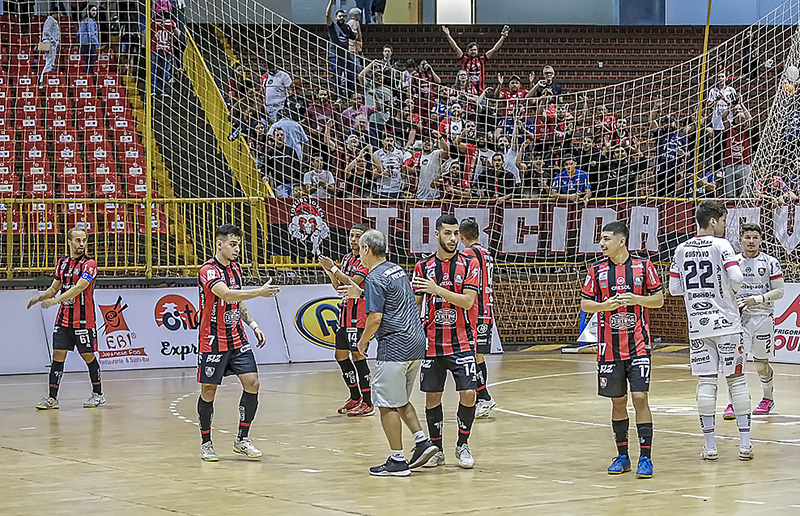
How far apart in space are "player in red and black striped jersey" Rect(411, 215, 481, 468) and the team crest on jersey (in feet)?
37.8

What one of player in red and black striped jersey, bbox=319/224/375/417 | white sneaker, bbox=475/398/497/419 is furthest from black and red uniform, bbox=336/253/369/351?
white sneaker, bbox=475/398/497/419

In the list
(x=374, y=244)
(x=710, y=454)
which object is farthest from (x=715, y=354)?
(x=374, y=244)

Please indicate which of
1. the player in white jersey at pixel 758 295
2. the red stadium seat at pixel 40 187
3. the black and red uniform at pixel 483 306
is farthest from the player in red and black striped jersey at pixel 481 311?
the red stadium seat at pixel 40 187

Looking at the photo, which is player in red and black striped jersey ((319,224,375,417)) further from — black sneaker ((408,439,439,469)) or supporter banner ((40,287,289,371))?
supporter banner ((40,287,289,371))

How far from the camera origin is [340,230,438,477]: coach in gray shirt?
937 centimetres

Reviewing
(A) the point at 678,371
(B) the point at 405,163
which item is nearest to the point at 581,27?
(B) the point at 405,163

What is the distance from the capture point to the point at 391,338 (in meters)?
9.41

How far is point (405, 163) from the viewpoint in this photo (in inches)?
901

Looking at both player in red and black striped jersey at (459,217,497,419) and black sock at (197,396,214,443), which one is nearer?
black sock at (197,396,214,443)

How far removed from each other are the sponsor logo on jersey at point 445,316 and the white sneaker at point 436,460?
1137 millimetres

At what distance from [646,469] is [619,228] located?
6.41 feet

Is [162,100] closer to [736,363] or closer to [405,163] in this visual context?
[405,163]

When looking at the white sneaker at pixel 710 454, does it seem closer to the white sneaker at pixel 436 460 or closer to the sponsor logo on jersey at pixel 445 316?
the white sneaker at pixel 436 460

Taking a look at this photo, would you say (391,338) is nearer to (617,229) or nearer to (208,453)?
(617,229)
